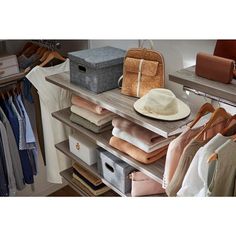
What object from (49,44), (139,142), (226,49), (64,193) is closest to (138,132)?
(139,142)

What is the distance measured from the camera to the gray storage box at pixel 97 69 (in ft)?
5.22

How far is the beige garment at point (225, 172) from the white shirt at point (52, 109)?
1331 mm

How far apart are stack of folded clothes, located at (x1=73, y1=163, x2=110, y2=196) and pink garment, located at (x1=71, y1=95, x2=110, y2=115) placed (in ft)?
1.54

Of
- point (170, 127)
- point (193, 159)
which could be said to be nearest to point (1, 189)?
point (170, 127)

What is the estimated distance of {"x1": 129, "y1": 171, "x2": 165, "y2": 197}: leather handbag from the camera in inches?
62.9

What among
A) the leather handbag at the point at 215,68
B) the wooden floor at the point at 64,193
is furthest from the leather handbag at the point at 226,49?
the wooden floor at the point at 64,193

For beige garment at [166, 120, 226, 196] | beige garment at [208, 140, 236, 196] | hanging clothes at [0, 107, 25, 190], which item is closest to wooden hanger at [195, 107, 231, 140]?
beige garment at [166, 120, 226, 196]

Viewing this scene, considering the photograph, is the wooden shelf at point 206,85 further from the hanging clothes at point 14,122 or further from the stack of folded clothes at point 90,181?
the hanging clothes at point 14,122

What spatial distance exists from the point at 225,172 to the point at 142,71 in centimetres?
65

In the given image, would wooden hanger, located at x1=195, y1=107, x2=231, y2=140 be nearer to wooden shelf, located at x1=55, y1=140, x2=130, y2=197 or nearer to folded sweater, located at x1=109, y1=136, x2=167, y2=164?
folded sweater, located at x1=109, y1=136, x2=167, y2=164

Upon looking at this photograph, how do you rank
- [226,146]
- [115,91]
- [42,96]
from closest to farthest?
[226,146] → [115,91] → [42,96]

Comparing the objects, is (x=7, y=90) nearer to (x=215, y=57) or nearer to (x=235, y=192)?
(x=215, y=57)

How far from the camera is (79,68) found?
168 centimetres
